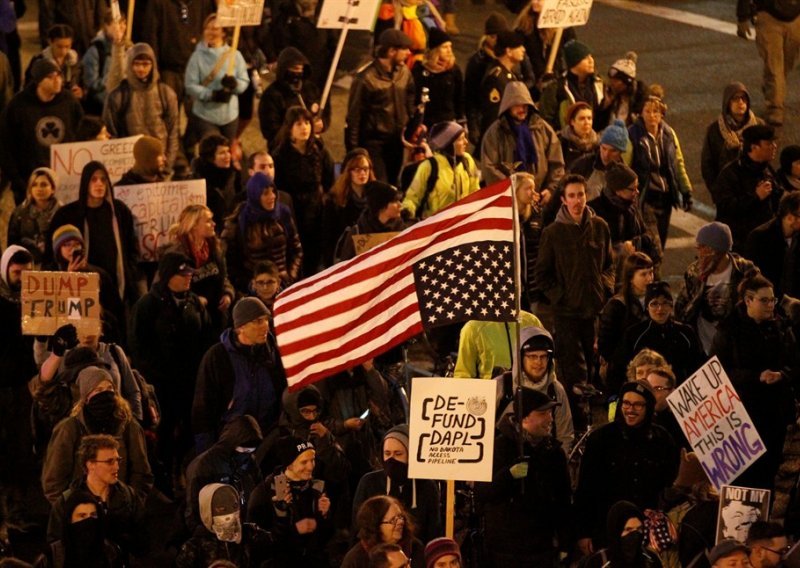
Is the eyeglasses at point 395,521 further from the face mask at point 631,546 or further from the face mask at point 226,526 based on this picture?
the face mask at point 631,546

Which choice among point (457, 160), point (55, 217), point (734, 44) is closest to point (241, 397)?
point (55, 217)

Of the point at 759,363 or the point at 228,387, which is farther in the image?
the point at 759,363

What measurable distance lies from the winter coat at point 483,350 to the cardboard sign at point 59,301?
2.51 metres

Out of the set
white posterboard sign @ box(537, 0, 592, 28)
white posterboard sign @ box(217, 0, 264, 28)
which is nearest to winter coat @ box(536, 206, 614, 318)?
white posterboard sign @ box(217, 0, 264, 28)

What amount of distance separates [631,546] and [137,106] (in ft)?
26.7

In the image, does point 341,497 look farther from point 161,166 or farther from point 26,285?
point 161,166

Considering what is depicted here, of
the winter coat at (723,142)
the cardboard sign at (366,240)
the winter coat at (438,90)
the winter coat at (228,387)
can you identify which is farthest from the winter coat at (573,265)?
the winter coat at (438,90)

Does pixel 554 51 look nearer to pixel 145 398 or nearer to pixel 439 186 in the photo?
pixel 439 186

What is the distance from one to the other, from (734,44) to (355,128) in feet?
29.8

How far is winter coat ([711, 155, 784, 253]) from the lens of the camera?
16141 millimetres

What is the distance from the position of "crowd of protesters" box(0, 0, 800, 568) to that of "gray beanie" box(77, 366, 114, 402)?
0.03 meters

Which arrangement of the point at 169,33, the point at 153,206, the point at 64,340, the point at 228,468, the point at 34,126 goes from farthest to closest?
the point at 169,33, the point at 34,126, the point at 153,206, the point at 64,340, the point at 228,468

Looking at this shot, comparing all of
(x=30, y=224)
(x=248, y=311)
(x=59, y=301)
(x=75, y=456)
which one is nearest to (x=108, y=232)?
(x=30, y=224)

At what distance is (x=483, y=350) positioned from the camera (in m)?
13.1
